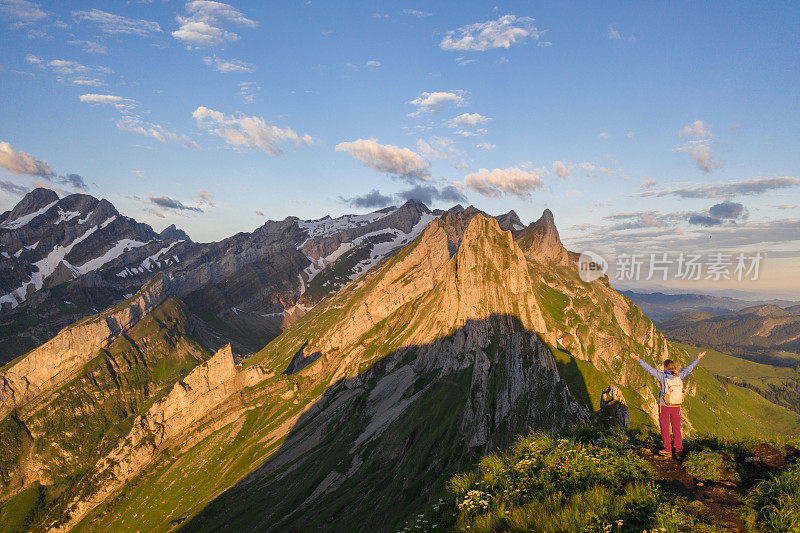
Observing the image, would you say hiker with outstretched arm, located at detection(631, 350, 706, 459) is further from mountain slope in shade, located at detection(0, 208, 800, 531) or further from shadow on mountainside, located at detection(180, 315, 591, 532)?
mountain slope in shade, located at detection(0, 208, 800, 531)

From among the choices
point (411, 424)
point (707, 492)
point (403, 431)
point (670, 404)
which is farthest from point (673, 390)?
point (403, 431)

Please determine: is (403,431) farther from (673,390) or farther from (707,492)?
(707,492)

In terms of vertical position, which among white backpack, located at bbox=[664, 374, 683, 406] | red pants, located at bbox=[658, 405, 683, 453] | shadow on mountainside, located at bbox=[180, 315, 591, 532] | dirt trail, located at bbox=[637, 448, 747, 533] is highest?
white backpack, located at bbox=[664, 374, 683, 406]

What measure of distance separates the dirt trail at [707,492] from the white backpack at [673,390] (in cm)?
247

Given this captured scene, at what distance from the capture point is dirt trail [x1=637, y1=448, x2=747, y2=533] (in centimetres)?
1140

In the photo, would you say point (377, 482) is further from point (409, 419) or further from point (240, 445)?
point (240, 445)

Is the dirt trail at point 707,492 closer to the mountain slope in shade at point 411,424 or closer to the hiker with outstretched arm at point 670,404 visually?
the hiker with outstretched arm at point 670,404

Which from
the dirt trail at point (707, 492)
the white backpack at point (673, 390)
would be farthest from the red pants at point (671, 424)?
the dirt trail at point (707, 492)

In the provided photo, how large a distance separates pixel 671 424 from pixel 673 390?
1589 millimetres

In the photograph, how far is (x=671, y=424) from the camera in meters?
17.4

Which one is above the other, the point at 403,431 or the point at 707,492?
the point at 707,492

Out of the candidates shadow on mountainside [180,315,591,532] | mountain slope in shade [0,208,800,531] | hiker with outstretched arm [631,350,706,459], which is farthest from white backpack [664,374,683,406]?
mountain slope in shade [0,208,800,531]

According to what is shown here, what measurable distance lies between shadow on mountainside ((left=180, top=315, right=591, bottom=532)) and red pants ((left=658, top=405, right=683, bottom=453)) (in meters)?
11.4

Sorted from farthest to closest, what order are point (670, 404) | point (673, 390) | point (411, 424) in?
point (411, 424)
point (670, 404)
point (673, 390)
